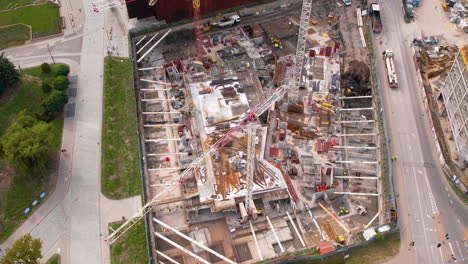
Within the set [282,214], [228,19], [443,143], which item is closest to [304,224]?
[282,214]

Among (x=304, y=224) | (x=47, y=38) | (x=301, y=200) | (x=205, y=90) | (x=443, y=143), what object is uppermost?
(x=47, y=38)

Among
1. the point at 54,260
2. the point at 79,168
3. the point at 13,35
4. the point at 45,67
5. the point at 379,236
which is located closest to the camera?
the point at 54,260

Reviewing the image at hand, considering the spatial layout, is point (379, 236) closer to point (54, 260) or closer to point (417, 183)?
A: point (417, 183)

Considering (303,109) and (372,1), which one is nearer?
(303,109)

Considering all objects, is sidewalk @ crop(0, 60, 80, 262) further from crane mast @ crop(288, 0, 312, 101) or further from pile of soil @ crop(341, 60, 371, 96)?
pile of soil @ crop(341, 60, 371, 96)

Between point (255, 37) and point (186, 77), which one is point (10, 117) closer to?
point (186, 77)

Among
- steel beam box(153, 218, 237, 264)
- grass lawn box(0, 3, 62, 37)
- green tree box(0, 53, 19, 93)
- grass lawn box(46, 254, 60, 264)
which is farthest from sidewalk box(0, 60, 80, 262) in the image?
grass lawn box(0, 3, 62, 37)

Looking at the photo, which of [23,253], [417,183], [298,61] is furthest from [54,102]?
[417,183]
